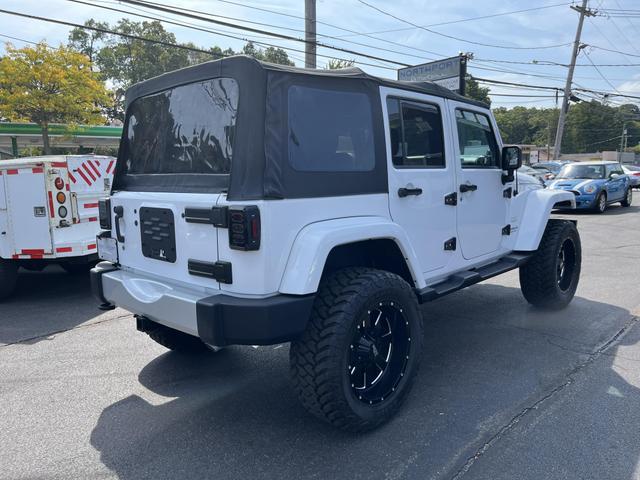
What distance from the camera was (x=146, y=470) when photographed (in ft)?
8.92

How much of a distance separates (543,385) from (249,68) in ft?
9.66

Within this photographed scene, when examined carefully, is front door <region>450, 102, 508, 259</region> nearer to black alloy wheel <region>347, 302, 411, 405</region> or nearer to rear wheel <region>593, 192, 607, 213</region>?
black alloy wheel <region>347, 302, 411, 405</region>

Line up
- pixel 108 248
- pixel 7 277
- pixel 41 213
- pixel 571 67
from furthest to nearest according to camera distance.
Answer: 1. pixel 571 67
2. pixel 7 277
3. pixel 41 213
4. pixel 108 248

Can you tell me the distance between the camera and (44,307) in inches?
237

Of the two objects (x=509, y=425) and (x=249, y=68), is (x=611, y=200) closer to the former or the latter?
(x=509, y=425)

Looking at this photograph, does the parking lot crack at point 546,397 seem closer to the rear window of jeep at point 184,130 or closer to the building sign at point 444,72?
the rear window of jeep at point 184,130

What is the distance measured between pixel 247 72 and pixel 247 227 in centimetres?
87

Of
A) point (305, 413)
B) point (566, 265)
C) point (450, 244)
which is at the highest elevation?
point (450, 244)

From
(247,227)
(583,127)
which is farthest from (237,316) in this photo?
(583,127)

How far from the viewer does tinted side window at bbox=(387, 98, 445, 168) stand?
347cm

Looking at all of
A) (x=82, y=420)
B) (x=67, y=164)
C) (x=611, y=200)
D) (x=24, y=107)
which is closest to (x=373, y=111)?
(x=82, y=420)

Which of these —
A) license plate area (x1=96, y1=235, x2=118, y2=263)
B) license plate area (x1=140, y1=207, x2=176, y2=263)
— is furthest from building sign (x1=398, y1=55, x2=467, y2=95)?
license plate area (x1=140, y1=207, x2=176, y2=263)

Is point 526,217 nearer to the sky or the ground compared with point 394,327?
nearer to the sky

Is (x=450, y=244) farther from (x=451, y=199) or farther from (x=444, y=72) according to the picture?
(x=444, y=72)
